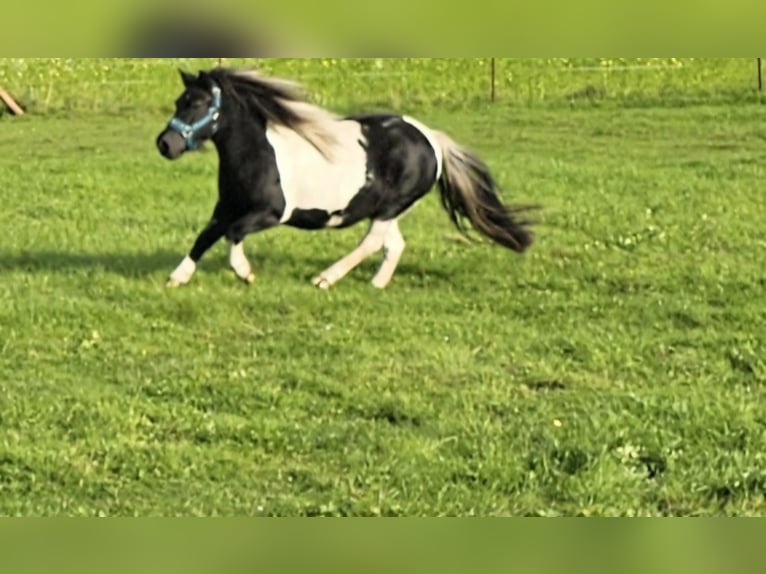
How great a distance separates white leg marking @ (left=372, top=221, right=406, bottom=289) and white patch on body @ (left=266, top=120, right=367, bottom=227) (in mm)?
151

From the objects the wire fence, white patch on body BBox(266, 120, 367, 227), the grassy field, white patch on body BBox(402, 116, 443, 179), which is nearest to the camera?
the grassy field

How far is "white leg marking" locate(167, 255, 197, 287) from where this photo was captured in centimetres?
347

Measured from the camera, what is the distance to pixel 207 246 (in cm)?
348

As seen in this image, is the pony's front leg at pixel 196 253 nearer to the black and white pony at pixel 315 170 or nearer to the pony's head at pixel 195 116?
the black and white pony at pixel 315 170

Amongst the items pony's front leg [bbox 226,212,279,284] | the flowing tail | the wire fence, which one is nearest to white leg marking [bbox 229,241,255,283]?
pony's front leg [bbox 226,212,279,284]

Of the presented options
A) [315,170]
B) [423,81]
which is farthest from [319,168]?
[423,81]

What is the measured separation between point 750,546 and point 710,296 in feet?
2.32

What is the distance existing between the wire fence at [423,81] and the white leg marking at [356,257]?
1.12 ft

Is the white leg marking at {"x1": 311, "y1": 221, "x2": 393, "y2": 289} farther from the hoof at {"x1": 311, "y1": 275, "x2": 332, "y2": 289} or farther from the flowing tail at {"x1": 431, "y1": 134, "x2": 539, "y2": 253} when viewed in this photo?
the flowing tail at {"x1": 431, "y1": 134, "x2": 539, "y2": 253}

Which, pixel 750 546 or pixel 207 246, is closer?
pixel 750 546

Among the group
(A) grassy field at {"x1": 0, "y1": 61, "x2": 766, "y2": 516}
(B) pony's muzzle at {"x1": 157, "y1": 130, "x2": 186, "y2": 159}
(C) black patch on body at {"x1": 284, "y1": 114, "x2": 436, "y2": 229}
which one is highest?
(B) pony's muzzle at {"x1": 157, "y1": 130, "x2": 186, "y2": 159}
